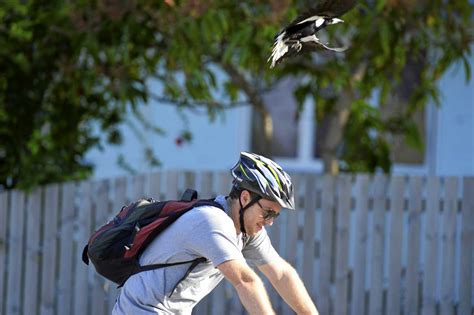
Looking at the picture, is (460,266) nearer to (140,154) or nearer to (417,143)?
(417,143)

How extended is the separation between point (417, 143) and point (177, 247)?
15.1 ft

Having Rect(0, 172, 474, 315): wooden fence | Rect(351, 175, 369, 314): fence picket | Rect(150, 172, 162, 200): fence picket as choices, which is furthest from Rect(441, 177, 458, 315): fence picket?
Rect(150, 172, 162, 200): fence picket

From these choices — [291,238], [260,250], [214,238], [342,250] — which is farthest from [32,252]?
[214,238]

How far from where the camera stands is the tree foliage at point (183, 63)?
21.7ft

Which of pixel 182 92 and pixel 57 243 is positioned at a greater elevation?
pixel 182 92

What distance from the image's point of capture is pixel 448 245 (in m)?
6.50

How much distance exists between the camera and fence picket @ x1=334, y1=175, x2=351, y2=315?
666 cm

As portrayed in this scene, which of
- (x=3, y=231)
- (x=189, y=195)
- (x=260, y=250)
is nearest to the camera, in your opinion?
(x=189, y=195)

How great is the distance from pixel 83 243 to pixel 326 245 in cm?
192

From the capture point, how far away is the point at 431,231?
6.52 metres

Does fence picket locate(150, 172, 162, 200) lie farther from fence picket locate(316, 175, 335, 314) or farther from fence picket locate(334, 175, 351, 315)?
fence picket locate(334, 175, 351, 315)

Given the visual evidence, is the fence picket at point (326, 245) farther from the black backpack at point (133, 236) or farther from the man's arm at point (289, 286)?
the black backpack at point (133, 236)

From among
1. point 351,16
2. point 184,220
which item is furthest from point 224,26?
point 184,220

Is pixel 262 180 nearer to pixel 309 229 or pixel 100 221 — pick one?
pixel 309 229
